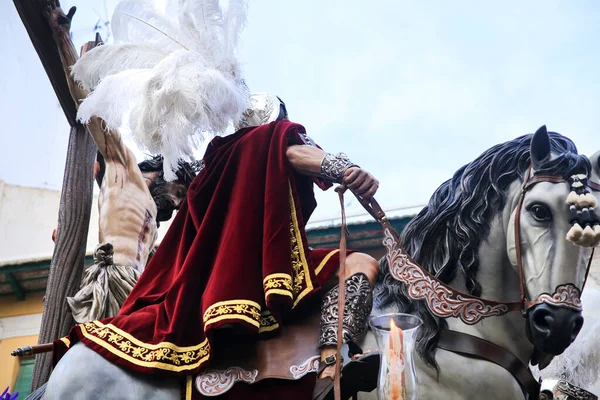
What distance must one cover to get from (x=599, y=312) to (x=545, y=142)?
199cm

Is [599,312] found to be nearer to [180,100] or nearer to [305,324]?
[305,324]

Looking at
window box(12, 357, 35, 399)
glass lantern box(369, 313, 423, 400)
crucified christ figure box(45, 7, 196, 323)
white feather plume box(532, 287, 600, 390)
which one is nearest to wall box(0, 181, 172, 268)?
window box(12, 357, 35, 399)

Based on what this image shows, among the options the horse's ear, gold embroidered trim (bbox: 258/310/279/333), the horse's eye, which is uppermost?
the horse's ear

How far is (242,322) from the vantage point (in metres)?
2.70

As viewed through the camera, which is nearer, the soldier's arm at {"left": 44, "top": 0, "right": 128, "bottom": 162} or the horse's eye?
the horse's eye

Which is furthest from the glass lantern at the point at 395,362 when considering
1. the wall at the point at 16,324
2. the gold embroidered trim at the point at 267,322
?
the wall at the point at 16,324

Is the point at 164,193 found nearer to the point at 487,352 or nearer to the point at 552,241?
the point at 487,352

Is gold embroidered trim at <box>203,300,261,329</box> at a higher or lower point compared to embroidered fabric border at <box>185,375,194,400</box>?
higher

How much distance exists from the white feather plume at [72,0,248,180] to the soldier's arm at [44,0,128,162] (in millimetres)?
562

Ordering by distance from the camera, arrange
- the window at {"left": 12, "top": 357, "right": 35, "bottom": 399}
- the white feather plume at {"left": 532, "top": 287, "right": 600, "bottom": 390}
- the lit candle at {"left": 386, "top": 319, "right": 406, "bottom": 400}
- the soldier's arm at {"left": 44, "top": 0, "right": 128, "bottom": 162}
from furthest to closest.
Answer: the window at {"left": 12, "top": 357, "right": 35, "bottom": 399} < the soldier's arm at {"left": 44, "top": 0, "right": 128, "bottom": 162} < the white feather plume at {"left": 532, "top": 287, "right": 600, "bottom": 390} < the lit candle at {"left": 386, "top": 319, "right": 406, "bottom": 400}

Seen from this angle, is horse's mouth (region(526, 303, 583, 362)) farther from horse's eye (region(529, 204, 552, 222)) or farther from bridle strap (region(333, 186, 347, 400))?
bridle strap (region(333, 186, 347, 400))

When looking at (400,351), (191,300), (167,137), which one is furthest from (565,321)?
(167,137)

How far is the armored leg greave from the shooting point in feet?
8.91

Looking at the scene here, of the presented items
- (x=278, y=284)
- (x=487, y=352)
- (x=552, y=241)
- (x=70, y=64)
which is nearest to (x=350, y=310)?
(x=278, y=284)
